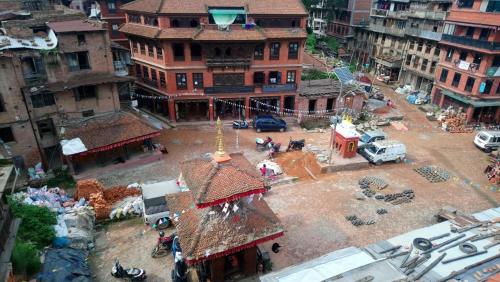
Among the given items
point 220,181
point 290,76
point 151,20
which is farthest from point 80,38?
point 290,76

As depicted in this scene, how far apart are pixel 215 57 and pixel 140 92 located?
12858 mm

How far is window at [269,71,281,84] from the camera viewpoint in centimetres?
4156

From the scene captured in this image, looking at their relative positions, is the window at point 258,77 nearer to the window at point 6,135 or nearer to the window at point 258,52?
the window at point 258,52

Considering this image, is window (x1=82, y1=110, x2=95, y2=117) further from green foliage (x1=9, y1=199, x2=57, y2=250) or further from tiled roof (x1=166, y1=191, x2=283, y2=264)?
tiled roof (x1=166, y1=191, x2=283, y2=264)

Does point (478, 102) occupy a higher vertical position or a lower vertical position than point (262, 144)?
higher

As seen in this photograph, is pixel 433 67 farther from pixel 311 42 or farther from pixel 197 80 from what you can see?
pixel 197 80

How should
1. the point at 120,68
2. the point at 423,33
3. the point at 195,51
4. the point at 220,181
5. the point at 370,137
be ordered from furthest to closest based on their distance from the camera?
the point at 423,33 < the point at 195,51 < the point at 370,137 < the point at 120,68 < the point at 220,181

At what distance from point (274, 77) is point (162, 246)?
2727 cm

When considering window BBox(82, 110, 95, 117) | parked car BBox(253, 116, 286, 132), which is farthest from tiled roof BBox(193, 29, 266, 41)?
window BBox(82, 110, 95, 117)

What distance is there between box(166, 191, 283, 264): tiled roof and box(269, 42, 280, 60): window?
2646 centimetres

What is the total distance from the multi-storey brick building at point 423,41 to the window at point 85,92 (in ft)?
163

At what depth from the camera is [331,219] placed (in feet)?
80.6

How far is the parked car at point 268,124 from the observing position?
39188 mm

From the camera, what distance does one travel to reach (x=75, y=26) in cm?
2836
